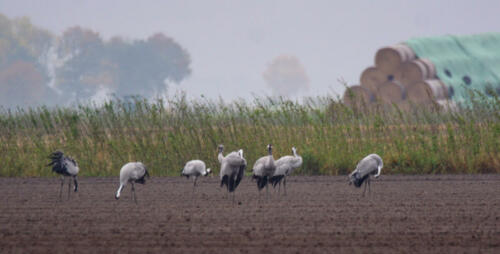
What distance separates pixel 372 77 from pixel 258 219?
41778 millimetres

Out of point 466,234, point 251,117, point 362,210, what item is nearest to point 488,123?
point 251,117

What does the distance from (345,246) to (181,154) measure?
12.0 m

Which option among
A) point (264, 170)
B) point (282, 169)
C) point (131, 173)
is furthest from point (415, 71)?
point (131, 173)

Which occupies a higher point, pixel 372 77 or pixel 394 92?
pixel 372 77

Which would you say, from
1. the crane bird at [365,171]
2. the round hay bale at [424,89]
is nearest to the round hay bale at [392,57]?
the round hay bale at [424,89]

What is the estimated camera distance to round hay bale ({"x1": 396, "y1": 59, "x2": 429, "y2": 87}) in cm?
4988

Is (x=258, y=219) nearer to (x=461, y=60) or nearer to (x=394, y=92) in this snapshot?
(x=394, y=92)

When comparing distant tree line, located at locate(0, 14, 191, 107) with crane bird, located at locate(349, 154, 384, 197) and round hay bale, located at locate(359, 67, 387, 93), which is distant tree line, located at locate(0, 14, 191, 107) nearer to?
round hay bale, located at locate(359, 67, 387, 93)

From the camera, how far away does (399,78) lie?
2021 inches

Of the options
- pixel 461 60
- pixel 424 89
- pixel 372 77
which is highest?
pixel 461 60

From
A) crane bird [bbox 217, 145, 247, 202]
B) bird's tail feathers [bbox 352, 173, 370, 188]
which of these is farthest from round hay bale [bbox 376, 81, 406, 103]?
crane bird [bbox 217, 145, 247, 202]

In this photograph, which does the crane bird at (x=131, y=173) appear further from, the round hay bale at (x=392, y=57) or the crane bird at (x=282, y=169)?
the round hay bale at (x=392, y=57)

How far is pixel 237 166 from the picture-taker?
14555mm

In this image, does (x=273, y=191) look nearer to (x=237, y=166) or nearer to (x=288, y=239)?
(x=237, y=166)
